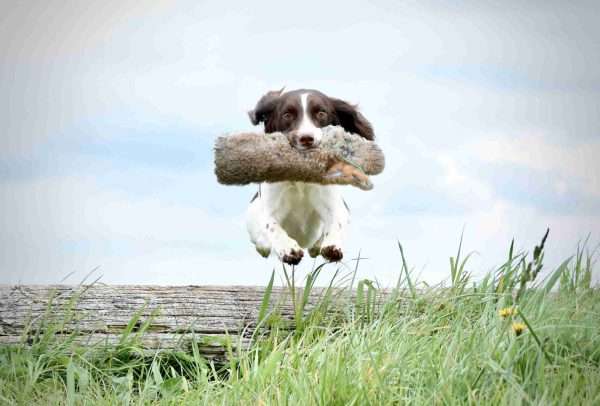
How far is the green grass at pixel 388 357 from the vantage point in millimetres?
3162

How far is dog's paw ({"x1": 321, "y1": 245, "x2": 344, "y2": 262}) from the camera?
17.7 ft

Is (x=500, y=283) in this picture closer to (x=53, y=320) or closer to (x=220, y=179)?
(x=220, y=179)

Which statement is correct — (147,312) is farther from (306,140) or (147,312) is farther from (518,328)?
(518,328)

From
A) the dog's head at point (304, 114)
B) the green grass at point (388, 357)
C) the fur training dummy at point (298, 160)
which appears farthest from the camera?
the dog's head at point (304, 114)

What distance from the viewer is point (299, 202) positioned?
6.01m

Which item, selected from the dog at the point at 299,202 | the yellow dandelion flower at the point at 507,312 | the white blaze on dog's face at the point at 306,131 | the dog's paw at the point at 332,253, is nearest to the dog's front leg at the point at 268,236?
the dog at the point at 299,202

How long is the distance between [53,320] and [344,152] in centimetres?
193

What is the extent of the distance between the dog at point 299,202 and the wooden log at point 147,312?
0.78 m

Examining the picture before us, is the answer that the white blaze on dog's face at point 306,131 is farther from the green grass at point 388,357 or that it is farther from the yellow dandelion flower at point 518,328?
the yellow dandelion flower at point 518,328

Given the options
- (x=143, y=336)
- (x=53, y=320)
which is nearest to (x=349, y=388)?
(x=143, y=336)

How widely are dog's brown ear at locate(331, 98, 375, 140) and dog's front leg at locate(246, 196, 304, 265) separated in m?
0.89

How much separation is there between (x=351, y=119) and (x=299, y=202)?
849 millimetres

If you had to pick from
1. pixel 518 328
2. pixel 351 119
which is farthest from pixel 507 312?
pixel 351 119

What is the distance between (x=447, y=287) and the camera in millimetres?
4555
